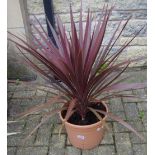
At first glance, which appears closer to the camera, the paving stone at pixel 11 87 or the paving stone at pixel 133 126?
the paving stone at pixel 133 126

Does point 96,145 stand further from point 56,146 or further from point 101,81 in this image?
point 101,81

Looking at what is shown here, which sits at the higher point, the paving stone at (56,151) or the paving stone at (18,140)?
the paving stone at (56,151)

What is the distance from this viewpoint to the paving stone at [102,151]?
8.48ft

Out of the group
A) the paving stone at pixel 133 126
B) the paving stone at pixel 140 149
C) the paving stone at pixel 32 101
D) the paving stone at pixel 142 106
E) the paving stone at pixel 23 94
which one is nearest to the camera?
the paving stone at pixel 140 149

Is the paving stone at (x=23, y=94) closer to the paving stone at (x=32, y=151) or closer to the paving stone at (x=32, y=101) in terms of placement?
the paving stone at (x=32, y=101)

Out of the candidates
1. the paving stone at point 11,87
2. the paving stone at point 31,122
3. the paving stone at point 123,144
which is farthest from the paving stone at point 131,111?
the paving stone at point 11,87

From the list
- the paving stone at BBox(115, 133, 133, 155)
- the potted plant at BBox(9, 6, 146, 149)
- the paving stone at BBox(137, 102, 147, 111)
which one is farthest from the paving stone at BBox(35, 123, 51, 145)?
the paving stone at BBox(137, 102, 147, 111)

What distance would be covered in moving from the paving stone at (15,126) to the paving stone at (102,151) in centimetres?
68

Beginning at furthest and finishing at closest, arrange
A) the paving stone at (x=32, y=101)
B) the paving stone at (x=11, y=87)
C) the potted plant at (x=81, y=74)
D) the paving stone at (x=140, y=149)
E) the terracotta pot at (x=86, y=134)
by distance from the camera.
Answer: the paving stone at (x=11, y=87) → the paving stone at (x=32, y=101) → the paving stone at (x=140, y=149) → the terracotta pot at (x=86, y=134) → the potted plant at (x=81, y=74)

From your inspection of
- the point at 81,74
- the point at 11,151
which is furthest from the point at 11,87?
the point at 81,74

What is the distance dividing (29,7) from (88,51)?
1.41 meters

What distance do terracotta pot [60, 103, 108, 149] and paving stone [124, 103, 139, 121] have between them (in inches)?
16.5
